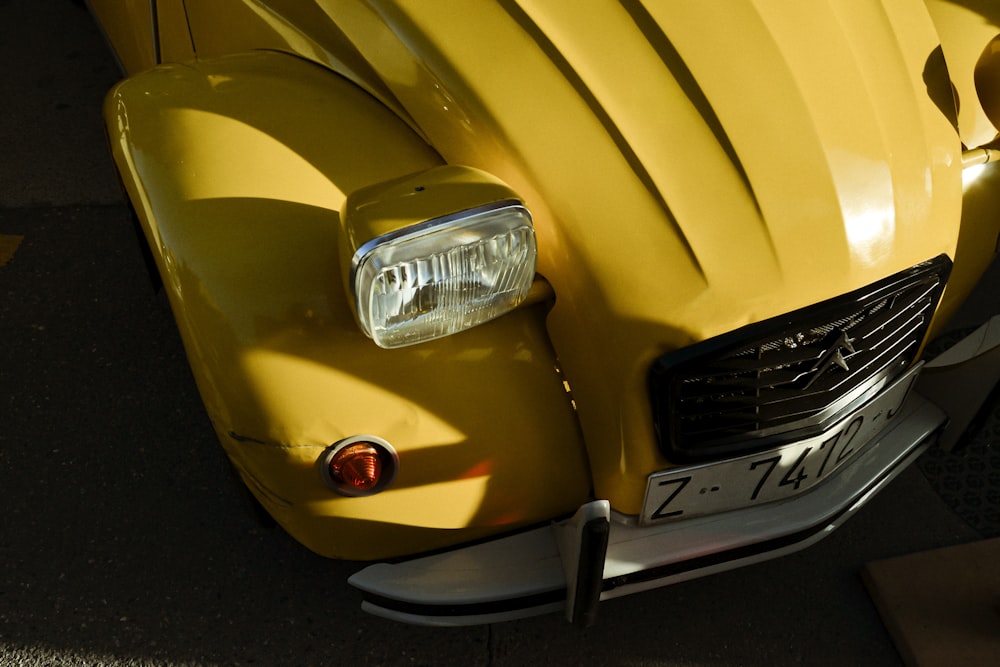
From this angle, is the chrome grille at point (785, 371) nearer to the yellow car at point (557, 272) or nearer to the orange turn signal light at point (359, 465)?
the yellow car at point (557, 272)

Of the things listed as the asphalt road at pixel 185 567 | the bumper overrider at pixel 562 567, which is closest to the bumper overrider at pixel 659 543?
the bumper overrider at pixel 562 567

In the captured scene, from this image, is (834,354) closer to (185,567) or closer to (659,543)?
(659,543)

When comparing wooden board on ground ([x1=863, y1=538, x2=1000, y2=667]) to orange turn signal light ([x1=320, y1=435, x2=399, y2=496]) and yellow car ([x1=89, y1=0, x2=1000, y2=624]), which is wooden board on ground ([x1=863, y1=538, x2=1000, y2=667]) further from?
orange turn signal light ([x1=320, y1=435, x2=399, y2=496])

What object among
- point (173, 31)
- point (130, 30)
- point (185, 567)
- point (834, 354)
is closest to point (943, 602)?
point (834, 354)

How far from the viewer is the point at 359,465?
4.58 ft

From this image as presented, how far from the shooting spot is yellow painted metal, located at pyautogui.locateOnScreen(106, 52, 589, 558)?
1.38 meters

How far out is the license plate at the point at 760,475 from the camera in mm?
1551

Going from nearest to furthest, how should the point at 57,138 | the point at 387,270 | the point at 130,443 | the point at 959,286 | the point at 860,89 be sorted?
the point at 387,270 < the point at 860,89 < the point at 959,286 < the point at 130,443 < the point at 57,138

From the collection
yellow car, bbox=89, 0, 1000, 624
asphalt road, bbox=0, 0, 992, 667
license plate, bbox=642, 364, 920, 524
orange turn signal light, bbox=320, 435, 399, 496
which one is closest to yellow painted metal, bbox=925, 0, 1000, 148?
yellow car, bbox=89, 0, 1000, 624

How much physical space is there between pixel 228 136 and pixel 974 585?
1.95 m

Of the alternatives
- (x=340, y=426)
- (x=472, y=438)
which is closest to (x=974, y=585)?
(x=472, y=438)

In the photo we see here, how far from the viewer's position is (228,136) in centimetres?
161

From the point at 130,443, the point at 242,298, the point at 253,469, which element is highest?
the point at 242,298

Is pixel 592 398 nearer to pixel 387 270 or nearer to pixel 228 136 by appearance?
pixel 387 270
